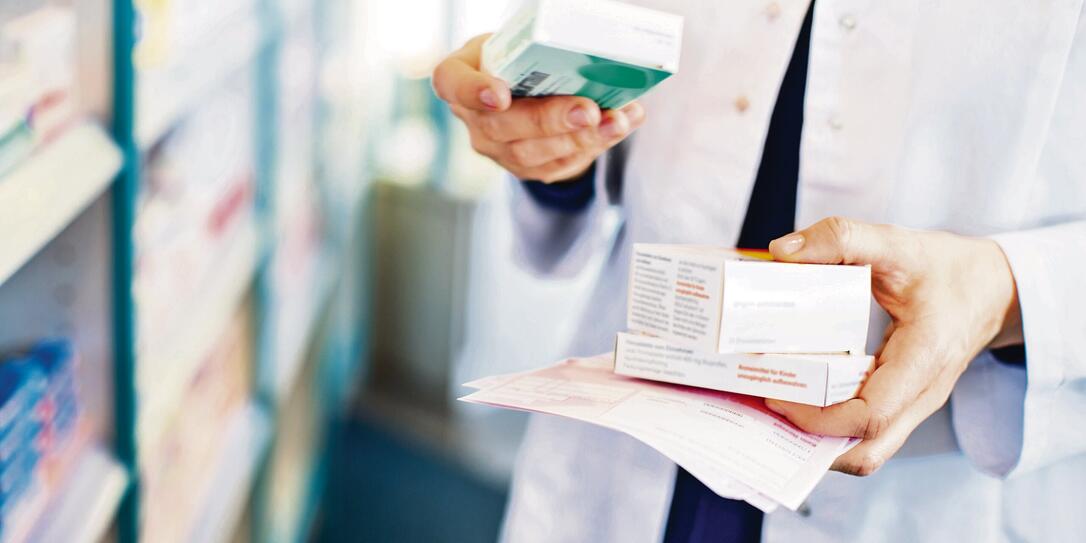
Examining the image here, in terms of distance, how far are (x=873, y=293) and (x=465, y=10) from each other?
6.16ft

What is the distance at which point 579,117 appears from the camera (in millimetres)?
765

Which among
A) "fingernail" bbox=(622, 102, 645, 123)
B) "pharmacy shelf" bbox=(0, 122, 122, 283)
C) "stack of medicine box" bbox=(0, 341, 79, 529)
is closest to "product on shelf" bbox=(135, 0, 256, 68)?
"pharmacy shelf" bbox=(0, 122, 122, 283)

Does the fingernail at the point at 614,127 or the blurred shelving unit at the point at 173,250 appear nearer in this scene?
the fingernail at the point at 614,127

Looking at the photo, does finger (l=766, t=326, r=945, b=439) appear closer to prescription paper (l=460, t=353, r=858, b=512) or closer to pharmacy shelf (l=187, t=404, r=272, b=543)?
prescription paper (l=460, t=353, r=858, b=512)

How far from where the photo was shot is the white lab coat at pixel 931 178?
792mm

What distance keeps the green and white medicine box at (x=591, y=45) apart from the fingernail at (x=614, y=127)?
48mm

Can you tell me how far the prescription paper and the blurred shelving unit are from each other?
461 millimetres

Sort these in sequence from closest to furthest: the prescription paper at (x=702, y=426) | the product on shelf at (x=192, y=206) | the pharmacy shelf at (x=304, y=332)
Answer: the prescription paper at (x=702, y=426)
the product on shelf at (x=192, y=206)
the pharmacy shelf at (x=304, y=332)

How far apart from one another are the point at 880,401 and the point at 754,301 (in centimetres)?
13

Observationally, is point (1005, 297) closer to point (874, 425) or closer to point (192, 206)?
point (874, 425)

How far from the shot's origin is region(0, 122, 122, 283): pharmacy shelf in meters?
0.79

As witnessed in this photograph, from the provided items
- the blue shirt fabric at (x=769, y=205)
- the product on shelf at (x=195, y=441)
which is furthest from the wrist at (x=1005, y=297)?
the product on shelf at (x=195, y=441)

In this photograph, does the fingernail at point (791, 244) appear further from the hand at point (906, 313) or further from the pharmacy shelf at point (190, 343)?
the pharmacy shelf at point (190, 343)

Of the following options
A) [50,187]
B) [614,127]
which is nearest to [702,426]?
[614,127]
